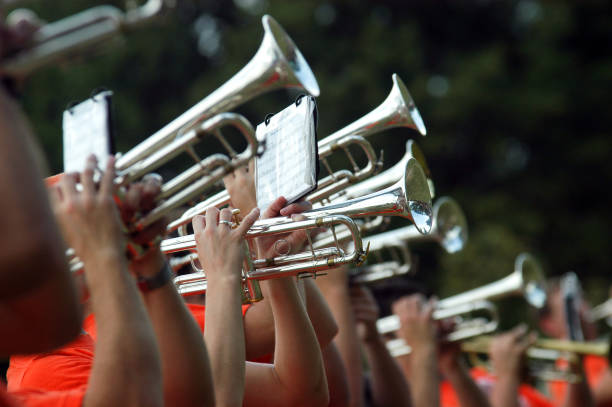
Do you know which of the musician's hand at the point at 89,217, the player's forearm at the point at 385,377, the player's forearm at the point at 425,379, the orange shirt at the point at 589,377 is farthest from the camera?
the orange shirt at the point at 589,377

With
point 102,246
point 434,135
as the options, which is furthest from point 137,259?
point 434,135

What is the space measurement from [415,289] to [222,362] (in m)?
3.00

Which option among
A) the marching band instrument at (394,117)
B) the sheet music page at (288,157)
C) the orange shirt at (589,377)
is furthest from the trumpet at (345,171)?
the orange shirt at (589,377)

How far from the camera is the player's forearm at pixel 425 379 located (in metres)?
4.32

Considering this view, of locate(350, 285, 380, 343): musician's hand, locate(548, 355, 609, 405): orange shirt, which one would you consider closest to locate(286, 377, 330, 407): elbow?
locate(350, 285, 380, 343): musician's hand

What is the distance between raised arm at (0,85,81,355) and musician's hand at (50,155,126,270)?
0.30 meters

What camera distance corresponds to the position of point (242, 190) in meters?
3.04

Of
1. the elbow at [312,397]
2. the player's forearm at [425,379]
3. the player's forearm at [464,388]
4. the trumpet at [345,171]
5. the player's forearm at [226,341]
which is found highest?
the trumpet at [345,171]

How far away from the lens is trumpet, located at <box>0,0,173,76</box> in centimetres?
144

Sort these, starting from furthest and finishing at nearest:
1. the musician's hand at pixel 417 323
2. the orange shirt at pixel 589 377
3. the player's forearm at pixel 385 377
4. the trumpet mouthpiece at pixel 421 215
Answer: the orange shirt at pixel 589 377 → the musician's hand at pixel 417 323 → the player's forearm at pixel 385 377 → the trumpet mouthpiece at pixel 421 215

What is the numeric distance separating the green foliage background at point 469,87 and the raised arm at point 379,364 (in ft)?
39.1

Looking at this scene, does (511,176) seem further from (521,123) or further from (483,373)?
(483,373)

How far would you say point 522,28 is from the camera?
19.0m

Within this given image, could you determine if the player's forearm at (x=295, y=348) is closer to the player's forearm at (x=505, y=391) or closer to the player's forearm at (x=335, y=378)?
the player's forearm at (x=335, y=378)
